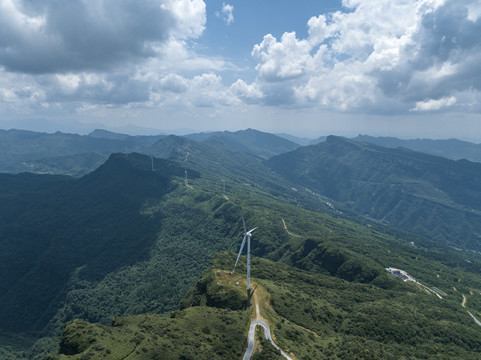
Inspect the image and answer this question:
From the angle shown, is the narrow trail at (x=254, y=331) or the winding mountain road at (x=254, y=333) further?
the narrow trail at (x=254, y=331)

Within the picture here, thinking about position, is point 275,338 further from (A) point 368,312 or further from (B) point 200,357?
(A) point 368,312

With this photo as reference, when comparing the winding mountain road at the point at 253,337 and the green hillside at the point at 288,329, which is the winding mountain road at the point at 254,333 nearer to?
the winding mountain road at the point at 253,337

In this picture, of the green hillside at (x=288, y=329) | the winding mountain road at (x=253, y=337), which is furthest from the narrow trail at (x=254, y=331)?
the green hillside at (x=288, y=329)

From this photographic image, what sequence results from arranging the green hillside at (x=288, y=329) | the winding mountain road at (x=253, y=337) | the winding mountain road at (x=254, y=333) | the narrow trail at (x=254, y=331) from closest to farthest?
the green hillside at (x=288, y=329), the winding mountain road at (x=253, y=337), the winding mountain road at (x=254, y=333), the narrow trail at (x=254, y=331)

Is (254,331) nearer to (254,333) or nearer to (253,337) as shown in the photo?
(254,333)

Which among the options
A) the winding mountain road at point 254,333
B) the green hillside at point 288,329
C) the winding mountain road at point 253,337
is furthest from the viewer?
the winding mountain road at point 254,333

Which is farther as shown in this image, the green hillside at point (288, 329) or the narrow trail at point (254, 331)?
the narrow trail at point (254, 331)

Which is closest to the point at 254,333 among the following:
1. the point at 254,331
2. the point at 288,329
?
the point at 254,331

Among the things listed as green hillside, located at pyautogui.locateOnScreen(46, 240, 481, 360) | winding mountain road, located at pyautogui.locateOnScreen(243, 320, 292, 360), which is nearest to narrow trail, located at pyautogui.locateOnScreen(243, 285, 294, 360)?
winding mountain road, located at pyautogui.locateOnScreen(243, 320, 292, 360)

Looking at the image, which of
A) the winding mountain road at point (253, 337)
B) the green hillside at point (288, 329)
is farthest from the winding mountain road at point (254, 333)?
the green hillside at point (288, 329)

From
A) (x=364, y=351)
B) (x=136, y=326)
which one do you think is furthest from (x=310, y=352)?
(x=136, y=326)

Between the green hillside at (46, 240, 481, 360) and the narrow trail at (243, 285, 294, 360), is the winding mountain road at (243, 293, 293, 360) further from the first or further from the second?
the green hillside at (46, 240, 481, 360)
